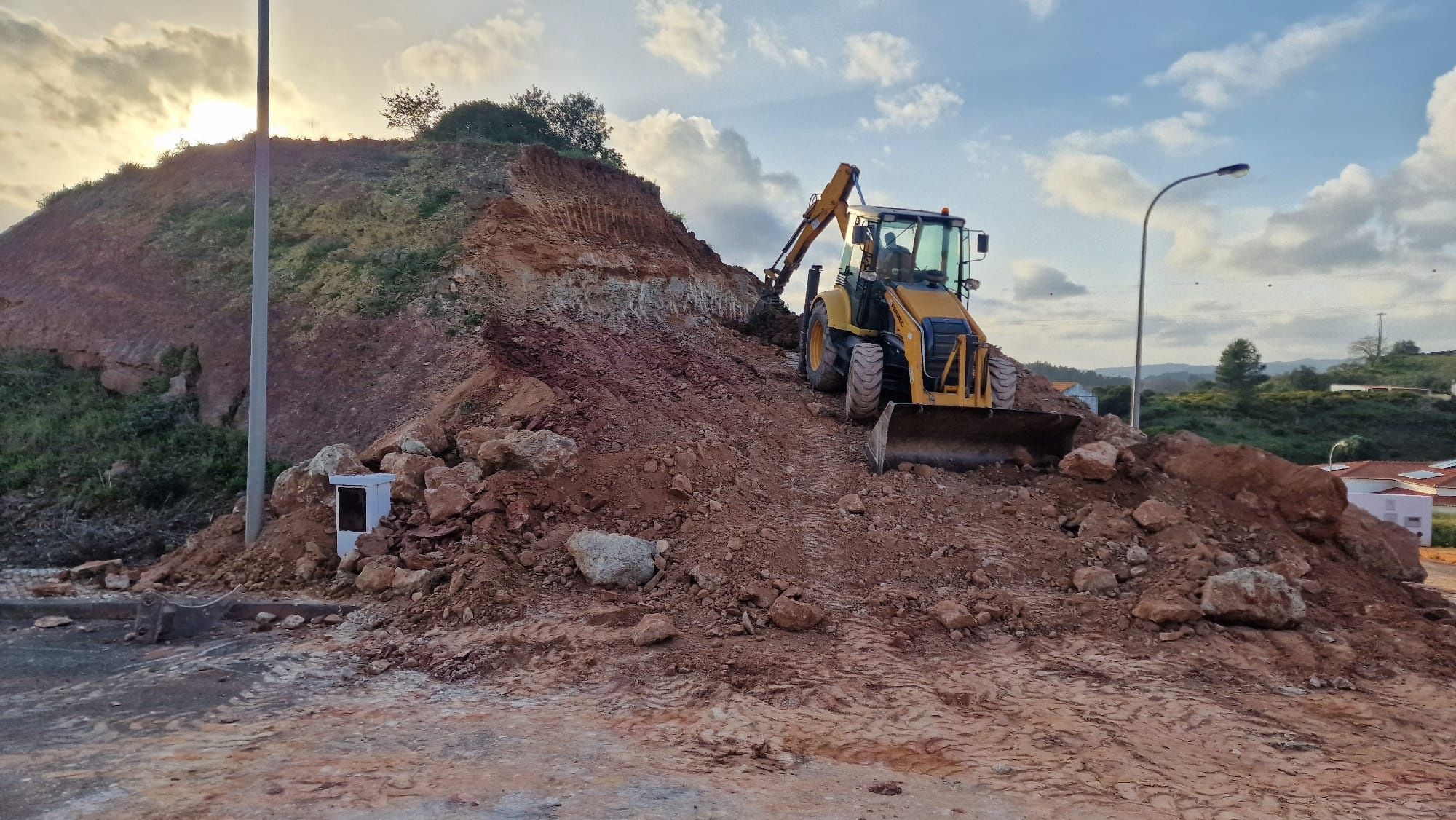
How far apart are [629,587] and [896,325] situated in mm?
5250

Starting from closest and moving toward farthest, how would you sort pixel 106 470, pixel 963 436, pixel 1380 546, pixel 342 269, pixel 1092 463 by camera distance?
pixel 1380 546 → pixel 1092 463 → pixel 963 436 → pixel 106 470 → pixel 342 269

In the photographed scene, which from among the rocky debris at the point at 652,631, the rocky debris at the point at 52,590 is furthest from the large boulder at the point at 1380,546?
the rocky debris at the point at 52,590

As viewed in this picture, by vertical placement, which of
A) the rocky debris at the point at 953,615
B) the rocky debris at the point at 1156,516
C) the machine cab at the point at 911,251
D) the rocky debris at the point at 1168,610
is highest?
the machine cab at the point at 911,251

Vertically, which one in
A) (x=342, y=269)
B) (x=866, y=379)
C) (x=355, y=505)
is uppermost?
(x=342, y=269)

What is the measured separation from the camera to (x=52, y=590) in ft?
25.4

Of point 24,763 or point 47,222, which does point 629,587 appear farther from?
point 47,222

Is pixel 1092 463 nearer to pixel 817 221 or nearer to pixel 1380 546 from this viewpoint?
pixel 1380 546

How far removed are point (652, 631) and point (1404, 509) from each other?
2463 cm

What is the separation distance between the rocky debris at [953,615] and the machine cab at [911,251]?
5.74m

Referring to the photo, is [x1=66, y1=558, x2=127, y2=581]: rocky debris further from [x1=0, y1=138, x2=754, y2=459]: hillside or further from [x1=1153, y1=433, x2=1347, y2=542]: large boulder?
[x1=1153, y1=433, x2=1347, y2=542]: large boulder

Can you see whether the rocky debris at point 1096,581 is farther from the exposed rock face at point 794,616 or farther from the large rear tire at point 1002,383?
the large rear tire at point 1002,383

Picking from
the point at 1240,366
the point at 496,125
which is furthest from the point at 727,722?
the point at 1240,366

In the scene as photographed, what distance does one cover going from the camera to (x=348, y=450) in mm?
8953

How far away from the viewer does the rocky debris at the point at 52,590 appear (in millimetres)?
7672
